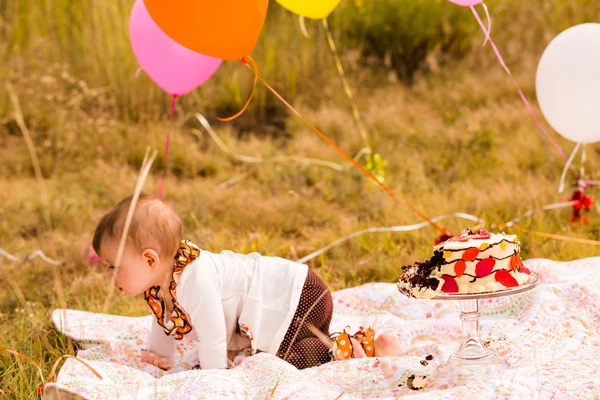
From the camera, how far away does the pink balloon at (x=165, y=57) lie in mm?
3129

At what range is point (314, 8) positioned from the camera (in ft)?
10.00

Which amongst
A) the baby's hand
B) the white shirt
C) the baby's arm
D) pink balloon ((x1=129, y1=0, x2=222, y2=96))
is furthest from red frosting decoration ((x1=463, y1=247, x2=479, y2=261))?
pink balloon ((x1=129, y1=0, x2=222, y2=96))

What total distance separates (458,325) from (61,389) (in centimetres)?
127

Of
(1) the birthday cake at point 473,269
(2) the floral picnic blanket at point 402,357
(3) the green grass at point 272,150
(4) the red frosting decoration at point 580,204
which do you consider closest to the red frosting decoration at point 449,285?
(1) the birthday cake at point 473,269

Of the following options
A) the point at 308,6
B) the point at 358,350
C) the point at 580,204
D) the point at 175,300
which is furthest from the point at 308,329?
the point at 580,204

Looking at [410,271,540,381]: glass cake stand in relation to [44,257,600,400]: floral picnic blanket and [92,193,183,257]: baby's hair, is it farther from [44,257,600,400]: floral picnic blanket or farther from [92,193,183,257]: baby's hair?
[92,193,183,257]: baby's hair

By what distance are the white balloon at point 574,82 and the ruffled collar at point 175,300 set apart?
1.49m

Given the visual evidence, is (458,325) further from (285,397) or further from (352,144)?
(352,144)

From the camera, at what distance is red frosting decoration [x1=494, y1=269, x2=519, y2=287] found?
2.04 meters

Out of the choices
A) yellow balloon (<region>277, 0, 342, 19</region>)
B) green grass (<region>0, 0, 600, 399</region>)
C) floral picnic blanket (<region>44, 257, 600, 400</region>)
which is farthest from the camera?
green grass (<region>0, 0, 600, 399</region>)

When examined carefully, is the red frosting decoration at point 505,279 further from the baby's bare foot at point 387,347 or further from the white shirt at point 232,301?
the white shirt at point 232,301

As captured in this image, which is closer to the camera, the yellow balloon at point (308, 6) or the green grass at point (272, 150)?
the yellow balloon at point (308, 6)

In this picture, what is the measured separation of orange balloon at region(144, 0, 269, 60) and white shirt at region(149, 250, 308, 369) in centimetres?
69

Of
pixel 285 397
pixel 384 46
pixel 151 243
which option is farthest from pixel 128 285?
pixel 384 46
